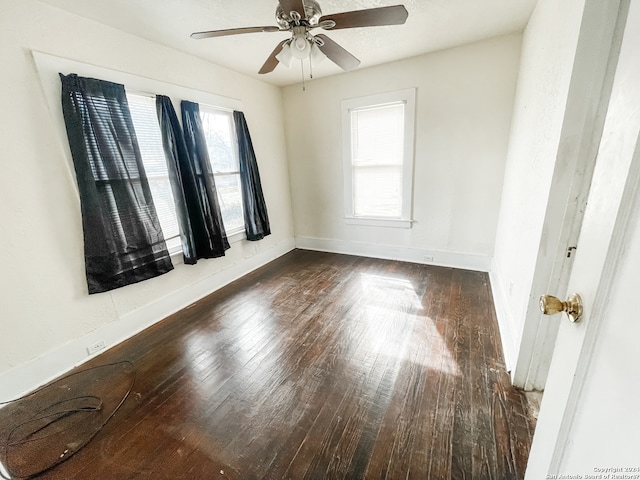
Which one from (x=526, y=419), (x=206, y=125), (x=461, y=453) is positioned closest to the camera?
(x=461, y=453)

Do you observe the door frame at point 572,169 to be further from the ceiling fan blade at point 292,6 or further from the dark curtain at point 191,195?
the dark curtain at point 191,195

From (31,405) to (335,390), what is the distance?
188 centimetres

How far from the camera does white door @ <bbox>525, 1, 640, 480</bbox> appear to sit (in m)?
0.44

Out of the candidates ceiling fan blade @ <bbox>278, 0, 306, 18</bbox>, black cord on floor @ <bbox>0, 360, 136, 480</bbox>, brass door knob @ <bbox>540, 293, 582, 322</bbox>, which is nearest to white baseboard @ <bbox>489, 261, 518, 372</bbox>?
brass door knob @ <bbox>540, 293, 582, 322</bbox>

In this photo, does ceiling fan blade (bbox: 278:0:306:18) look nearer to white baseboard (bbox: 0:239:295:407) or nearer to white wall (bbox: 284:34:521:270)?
white wall (bbox: 284:34:521:270)

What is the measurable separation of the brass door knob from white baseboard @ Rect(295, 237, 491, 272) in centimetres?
281

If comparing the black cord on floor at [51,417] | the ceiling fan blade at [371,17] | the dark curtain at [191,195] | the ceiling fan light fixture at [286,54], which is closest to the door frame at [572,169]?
the ceiling fan blade at [371,17]

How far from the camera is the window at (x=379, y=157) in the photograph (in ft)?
10.5

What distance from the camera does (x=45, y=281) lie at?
1820 mm

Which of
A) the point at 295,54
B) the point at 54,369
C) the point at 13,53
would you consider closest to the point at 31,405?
the point at 54,369

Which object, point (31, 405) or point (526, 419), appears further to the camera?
point (31, 405)

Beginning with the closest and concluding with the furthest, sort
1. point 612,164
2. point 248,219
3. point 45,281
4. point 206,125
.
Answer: point 612,164 < point 45,281 < point 206,125 < point 248,219

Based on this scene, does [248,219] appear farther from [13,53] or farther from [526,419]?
[526,419]

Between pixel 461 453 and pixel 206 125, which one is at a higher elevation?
pixel 206 125
